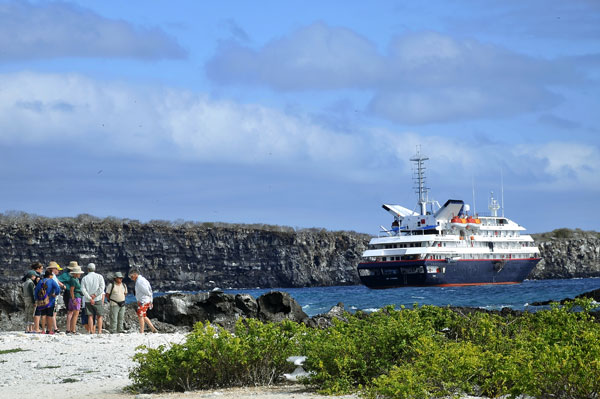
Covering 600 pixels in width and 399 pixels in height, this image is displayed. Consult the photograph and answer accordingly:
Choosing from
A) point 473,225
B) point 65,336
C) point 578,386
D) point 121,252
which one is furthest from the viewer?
point 121,252

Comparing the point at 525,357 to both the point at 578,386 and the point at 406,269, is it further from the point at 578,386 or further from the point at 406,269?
the point at 406,269

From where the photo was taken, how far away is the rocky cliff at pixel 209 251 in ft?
304

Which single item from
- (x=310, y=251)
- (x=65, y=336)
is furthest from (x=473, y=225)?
(x=65, y=336)

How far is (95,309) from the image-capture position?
53.5 feet

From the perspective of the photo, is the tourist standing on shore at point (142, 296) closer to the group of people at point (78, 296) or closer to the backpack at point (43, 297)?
the group of people at point (78, 296)

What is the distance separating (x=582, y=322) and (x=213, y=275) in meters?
96.2

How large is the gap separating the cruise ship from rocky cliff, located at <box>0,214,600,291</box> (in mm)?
34162

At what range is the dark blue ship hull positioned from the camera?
210ft

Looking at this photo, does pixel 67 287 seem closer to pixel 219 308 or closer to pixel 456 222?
pixel 219 308

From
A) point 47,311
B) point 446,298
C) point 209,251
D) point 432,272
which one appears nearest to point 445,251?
point 432,272

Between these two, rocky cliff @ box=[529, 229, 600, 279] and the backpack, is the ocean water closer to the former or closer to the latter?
the backpack

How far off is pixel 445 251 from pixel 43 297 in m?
53.0

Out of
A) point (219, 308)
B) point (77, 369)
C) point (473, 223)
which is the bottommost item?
point (77, 369)

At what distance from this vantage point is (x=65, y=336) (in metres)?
15.0
